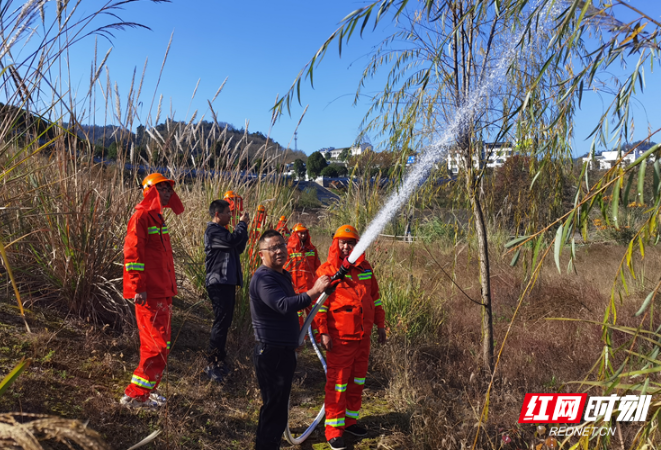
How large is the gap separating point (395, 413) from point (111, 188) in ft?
11.4

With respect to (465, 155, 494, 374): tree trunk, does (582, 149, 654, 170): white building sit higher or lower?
higher

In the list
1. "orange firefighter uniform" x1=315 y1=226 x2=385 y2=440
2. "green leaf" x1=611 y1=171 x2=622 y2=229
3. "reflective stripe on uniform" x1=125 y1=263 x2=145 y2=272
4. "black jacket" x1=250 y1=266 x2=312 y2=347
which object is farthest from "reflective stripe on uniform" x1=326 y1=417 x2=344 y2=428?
"green leaf" x1=611 y1=171 x2=622 y2=229

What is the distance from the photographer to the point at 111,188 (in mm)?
4633

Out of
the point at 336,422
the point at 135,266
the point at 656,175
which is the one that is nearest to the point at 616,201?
the point at 656,175

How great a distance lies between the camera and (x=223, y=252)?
472 centimetres

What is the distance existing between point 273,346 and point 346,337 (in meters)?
0.77

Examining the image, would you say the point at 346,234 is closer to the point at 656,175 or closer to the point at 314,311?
the point at 314,311

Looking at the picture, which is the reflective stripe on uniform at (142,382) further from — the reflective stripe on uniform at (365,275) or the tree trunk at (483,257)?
the tree trunk at (483,257)

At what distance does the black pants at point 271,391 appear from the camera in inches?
122

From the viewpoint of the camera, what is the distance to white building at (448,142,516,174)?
3.73m

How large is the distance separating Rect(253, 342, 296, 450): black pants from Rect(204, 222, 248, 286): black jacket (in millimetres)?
1640

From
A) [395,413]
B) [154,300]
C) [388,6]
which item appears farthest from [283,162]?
[388,6]

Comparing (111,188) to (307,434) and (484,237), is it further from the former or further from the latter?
(484,237)

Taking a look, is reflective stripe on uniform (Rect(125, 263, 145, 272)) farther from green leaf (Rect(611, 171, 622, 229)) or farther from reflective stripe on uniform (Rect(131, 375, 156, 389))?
green leaf (Rect(611, 171, 622, 229))
